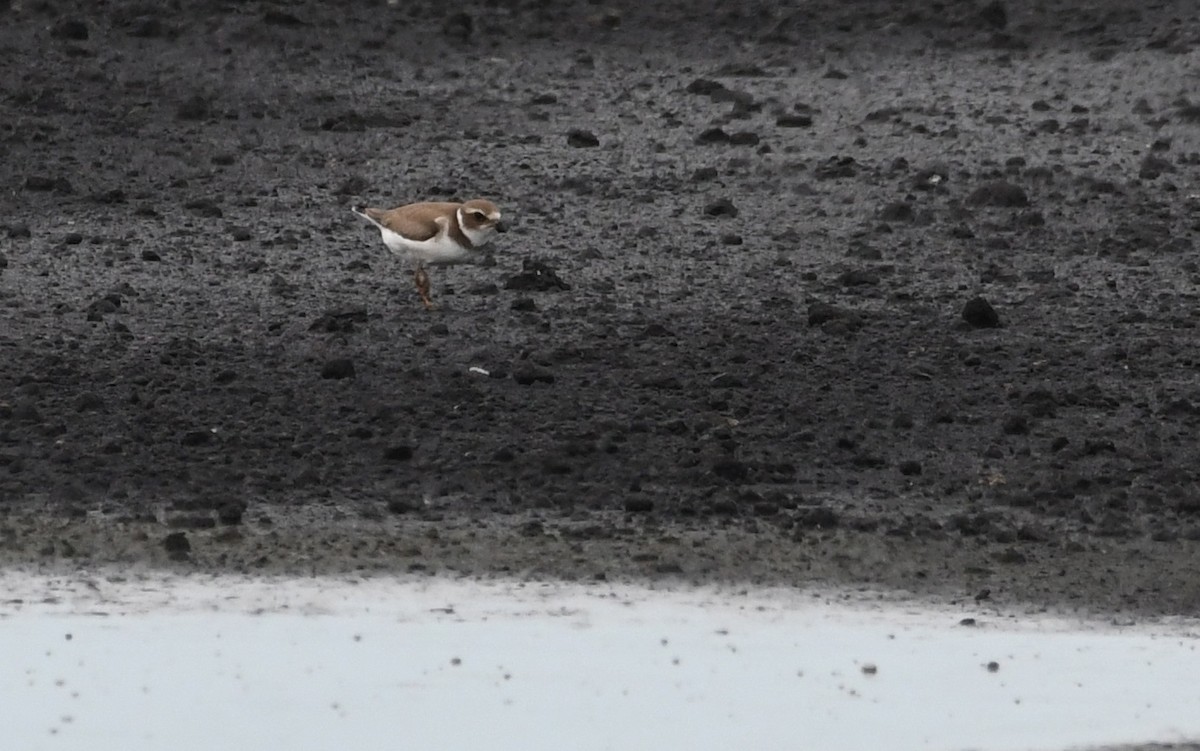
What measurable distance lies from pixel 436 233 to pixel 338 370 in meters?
1.43

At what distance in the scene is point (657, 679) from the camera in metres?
7.67

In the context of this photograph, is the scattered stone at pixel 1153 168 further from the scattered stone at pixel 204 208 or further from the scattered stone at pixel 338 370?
the scattered stone at pixel 338 370

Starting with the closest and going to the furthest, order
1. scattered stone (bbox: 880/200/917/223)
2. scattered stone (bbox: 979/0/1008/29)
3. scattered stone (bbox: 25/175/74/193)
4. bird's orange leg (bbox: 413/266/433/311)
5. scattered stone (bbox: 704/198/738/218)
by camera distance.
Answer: bird's orange leg (bbox: 413/266/433/311)
scattered stone (bbox: 880/200/917/223)
scattered stone (bbox: 704/198/738/218)
scattered stone (bbox: 25/175/74/193)
scattered stone (bbox: 979/0/1008/29)

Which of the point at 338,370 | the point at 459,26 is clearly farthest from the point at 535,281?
the point at 459,26

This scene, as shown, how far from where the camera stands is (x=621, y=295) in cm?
1210

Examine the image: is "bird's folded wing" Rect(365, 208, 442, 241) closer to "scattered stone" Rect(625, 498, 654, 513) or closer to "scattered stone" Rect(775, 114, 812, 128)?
"scattered stone" Rect(625, 498, 654, 513)

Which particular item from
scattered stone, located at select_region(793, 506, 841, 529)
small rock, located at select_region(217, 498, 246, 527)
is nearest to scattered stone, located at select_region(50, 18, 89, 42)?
small rock, located at select_region(217, 498, 246, 527)

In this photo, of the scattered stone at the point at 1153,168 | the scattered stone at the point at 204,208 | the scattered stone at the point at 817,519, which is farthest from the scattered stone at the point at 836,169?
the scattered stone at the point at 817,519

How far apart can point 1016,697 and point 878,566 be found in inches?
53.1

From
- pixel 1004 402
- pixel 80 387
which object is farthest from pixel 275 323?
pixel 1004 402

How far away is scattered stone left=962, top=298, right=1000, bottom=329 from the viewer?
11539mm

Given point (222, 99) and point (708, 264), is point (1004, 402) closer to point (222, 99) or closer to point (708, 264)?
point (708, 264)

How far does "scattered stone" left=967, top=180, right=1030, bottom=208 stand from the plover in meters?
2.85

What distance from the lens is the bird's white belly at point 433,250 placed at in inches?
467
